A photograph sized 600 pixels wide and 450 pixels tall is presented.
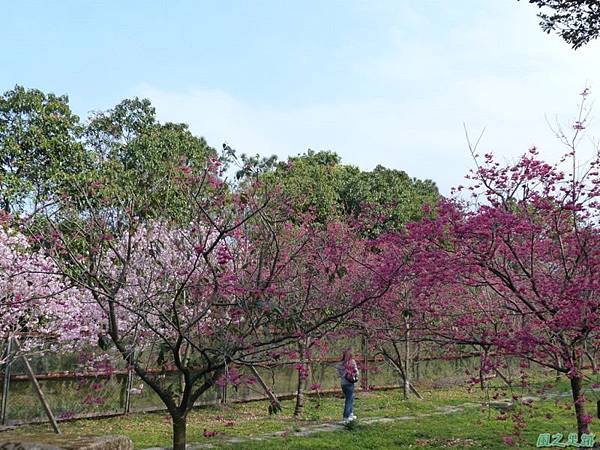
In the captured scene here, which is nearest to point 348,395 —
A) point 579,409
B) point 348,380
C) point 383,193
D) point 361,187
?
point 348,380

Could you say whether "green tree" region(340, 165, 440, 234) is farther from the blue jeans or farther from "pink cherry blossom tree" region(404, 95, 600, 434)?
"pink cherry blossom tree" region(404, 95, 600, 434)

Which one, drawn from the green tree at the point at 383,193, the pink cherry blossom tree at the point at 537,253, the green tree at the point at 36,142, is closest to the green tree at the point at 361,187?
the green tree at the point at 383,193

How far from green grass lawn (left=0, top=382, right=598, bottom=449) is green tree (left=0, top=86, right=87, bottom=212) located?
608cm

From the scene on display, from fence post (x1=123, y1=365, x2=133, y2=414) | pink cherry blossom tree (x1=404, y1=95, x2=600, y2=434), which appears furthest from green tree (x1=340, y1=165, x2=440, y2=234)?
pink cherry blossom tree (x1=404, y1=95, x2=600, y2=434)

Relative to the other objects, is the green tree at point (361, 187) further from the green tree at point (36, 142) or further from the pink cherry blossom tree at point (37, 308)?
the pink cherry blossom tree at point (37, 308)

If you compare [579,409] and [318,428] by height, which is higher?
[579,409]

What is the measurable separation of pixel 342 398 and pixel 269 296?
9.06 metres

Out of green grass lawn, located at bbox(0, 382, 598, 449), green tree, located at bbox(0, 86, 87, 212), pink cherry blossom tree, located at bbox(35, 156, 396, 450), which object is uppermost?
green tree, located at bbox(0, 86, 87, 212)

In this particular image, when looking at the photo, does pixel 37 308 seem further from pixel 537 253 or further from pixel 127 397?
pixel 537 253

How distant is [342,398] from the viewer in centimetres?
1366

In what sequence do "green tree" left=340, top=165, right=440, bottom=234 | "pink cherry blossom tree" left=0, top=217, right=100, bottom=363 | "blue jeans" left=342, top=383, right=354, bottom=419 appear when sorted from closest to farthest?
"blue jeans" left=342, top=383, right=354, bottom=419 → "pink cherry blossom tree" left=0, top=217, right=100, bottom=363 → "green tree" left=340, top=165, right=440, bottom=234

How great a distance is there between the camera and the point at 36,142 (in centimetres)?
1421

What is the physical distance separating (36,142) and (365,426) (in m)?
10.4

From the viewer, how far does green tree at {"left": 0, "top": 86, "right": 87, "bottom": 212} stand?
13461mm
